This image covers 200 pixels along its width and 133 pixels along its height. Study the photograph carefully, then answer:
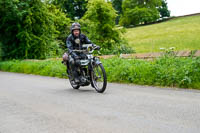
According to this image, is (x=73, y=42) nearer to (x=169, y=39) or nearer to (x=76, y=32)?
(x=76, y=32)

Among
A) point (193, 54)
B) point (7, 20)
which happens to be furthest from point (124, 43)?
point (193, 54)

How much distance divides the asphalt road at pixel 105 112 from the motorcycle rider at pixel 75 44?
1.11 meters

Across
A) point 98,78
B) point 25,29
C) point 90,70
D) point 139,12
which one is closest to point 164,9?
point 139,12

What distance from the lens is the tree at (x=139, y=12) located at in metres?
72.1

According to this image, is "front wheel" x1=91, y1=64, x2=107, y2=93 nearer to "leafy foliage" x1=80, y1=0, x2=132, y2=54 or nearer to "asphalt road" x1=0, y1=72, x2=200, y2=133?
"asphalt road" x1=0, y1=72, x2=200, y2=133

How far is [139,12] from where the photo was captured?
7231cm

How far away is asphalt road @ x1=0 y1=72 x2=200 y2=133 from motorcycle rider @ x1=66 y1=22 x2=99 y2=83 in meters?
1.11

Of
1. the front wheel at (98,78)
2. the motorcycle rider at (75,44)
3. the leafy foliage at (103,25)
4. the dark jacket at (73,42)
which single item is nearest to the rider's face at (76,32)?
the motorcycle rider at (75,44)

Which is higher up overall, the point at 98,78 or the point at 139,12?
the point at 139,12

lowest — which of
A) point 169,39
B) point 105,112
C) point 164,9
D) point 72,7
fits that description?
point 105,112

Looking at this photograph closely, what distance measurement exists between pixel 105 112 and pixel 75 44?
12.0 feet

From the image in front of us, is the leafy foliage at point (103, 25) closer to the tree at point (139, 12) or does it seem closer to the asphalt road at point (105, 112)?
the asphalt road at point (105, 112)

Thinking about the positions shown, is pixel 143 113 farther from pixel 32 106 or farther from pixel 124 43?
pixel 124 43

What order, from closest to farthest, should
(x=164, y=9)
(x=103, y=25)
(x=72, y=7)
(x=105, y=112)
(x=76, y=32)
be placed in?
(x=105, y=112) < (x=76, y=32) < (x=103, y=25) < (x=72, y=7) < (x=164, y=9)
